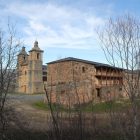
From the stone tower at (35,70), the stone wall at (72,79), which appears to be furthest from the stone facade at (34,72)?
the stone wall at (72,79)

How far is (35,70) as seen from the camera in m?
28.8

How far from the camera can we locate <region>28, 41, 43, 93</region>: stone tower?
2839 centimetres

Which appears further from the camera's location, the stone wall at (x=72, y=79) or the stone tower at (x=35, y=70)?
the stone tower at (x=35, y=70)

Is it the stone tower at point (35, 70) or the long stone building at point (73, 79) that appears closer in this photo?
the long stone building at point (73, 79)

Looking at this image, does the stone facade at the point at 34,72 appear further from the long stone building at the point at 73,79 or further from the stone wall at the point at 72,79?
the stone wall at the point at 72,79

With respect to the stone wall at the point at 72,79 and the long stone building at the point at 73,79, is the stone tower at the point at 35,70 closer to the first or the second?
the long stone building at the point at 73,79

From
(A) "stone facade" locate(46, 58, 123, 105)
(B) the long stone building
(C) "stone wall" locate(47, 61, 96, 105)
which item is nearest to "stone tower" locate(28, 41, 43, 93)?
(B) the long stone building

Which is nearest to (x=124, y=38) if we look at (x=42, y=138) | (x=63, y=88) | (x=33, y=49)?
(x=42, y=138)

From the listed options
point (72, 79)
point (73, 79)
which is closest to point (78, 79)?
point (72, 79)

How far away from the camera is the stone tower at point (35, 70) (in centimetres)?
2839

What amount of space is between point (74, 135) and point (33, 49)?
25.9 meters

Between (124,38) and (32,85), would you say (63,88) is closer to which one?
(124,38)

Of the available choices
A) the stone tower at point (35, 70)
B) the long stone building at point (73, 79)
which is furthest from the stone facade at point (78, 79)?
the stone tower at point (35, 70)

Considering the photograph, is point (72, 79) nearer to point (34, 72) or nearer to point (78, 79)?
point (78, 79)
